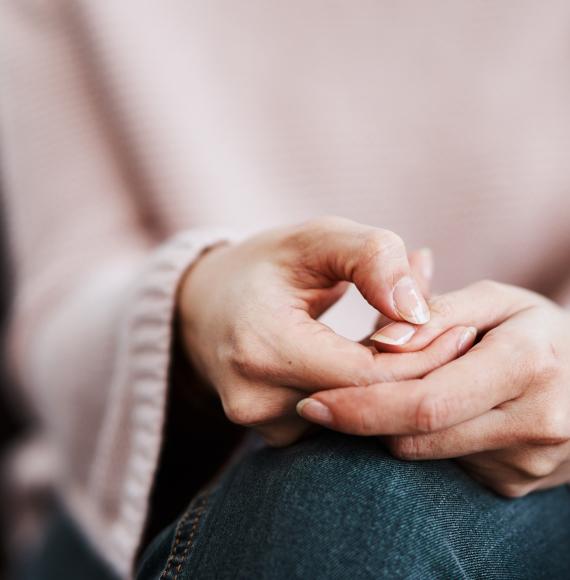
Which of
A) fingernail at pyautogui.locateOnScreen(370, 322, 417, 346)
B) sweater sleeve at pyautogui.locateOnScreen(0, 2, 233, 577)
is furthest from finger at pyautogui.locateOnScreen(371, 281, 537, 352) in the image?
sweater sleeve at pyautogui.locateOnScreen(0, 2, 233, 577)

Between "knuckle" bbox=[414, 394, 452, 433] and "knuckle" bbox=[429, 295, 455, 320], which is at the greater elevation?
"knuckle" bbox=[429, 295, 455, 320]

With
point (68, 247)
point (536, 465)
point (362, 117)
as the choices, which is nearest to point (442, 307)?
point (536, 465)

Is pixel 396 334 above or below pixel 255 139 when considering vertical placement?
below

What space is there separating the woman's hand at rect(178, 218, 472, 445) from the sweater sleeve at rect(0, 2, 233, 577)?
8.0 inches

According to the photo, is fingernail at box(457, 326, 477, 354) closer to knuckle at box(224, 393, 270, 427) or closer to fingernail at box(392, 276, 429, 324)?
fingernail at box(392, 276, 429, 324)

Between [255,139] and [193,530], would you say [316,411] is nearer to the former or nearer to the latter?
[193,530]

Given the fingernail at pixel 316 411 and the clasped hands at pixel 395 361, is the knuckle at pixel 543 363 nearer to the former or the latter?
the clasped hands at pixel 395 361

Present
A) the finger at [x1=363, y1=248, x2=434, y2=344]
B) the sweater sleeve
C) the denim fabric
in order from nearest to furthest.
→ 1. the denim fabric
2. the finger at [x1=363, y1=248, x2=434, y2=344]
3. the sweater sleeve

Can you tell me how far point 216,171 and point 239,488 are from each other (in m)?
0.51

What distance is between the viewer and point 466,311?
1.31ft

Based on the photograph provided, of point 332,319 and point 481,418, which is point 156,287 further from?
point 481,418

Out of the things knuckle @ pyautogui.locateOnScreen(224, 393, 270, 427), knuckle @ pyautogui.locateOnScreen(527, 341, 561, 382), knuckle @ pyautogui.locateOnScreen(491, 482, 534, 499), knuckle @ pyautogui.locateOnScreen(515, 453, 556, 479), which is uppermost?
knuckle @ pyautogui.locateOnScreen(224, 393, 270, 427)

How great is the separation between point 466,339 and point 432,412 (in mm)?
67

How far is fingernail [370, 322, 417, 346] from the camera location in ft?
1.24
